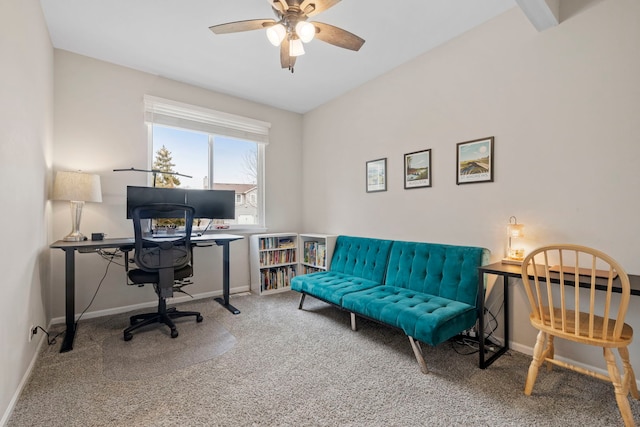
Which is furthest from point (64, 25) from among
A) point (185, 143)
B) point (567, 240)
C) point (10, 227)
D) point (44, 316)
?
point (567, 240)

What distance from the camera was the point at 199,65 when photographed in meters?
3.12

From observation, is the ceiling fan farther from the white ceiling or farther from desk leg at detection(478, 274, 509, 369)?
desk leg at detection(478, 274, 509, 369)

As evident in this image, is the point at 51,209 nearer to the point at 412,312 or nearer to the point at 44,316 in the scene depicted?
the point at 44,316

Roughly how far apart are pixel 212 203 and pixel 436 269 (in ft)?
8.47

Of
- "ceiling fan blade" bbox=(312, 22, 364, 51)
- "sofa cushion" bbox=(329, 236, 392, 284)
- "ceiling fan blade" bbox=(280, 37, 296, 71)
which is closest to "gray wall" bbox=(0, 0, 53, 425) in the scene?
"ceiling fan blade" bbox=(280, 37, 296, 71)

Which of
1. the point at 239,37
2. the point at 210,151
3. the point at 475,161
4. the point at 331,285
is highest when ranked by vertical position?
the point at 239,37

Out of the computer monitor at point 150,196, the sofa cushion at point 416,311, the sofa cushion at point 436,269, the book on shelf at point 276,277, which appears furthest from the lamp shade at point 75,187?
the sofa cushion at point 436,269

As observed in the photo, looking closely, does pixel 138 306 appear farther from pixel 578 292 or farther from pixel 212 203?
pixel 578 292

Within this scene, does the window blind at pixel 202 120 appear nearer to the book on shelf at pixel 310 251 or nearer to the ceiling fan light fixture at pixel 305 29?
the book on shelf at pixel 310 251

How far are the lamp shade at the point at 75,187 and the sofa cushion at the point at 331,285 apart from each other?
219cm

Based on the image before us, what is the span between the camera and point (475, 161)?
250 cm

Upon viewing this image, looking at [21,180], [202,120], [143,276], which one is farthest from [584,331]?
[202,120]

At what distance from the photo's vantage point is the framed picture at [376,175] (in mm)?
3299

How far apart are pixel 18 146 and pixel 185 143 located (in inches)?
77.2
